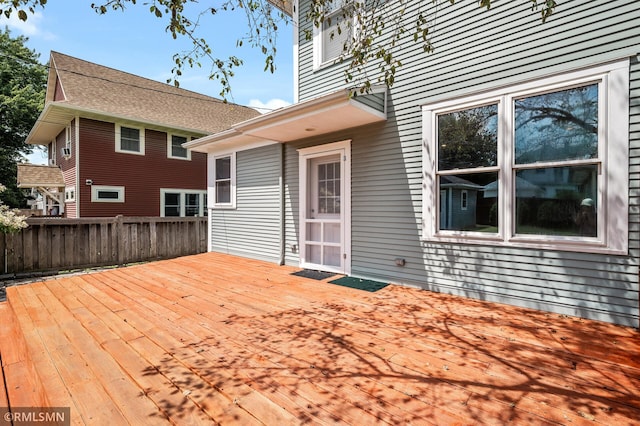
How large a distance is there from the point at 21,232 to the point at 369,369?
7.60 metres

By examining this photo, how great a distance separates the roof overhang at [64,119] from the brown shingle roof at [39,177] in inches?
65.0

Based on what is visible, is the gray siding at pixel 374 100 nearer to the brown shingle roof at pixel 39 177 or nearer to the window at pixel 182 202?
the window at pixel 182 202

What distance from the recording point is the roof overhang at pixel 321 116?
4.12 metres

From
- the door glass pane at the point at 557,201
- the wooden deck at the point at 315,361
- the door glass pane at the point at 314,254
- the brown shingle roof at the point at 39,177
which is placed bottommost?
the wooden deck at the point at 315,361

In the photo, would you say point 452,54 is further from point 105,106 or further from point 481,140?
point 105,106

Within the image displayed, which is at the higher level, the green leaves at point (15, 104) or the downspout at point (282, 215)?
the green leaves at point (15, 104)

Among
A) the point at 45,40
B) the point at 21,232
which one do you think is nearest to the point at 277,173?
the point at 21,232

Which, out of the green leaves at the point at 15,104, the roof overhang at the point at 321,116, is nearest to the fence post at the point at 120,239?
the roof overhang at the point at 321,116

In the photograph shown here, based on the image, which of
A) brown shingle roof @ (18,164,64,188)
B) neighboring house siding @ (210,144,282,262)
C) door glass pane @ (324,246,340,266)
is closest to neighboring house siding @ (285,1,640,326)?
door glass pane @ (324,246,340,266)

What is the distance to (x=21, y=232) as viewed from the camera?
600 cm

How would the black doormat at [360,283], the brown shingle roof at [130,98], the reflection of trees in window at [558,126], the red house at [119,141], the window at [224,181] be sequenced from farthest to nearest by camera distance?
the brown shingle roof at [130,98] → the red house at [119,141] → the window at [224,181] → the black doormat at [360,283] → the reflection of trees in window at [558,126]

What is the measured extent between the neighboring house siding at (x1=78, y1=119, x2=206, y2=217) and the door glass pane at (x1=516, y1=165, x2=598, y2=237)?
12.5 meters

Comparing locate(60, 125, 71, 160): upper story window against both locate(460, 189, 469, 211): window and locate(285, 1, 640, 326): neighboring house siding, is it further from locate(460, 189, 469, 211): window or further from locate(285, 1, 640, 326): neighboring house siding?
locate(460, 189, 469, 211): window

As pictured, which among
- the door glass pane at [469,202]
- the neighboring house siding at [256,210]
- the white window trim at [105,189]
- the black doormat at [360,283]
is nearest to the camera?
the door glass pane at [469,202]
